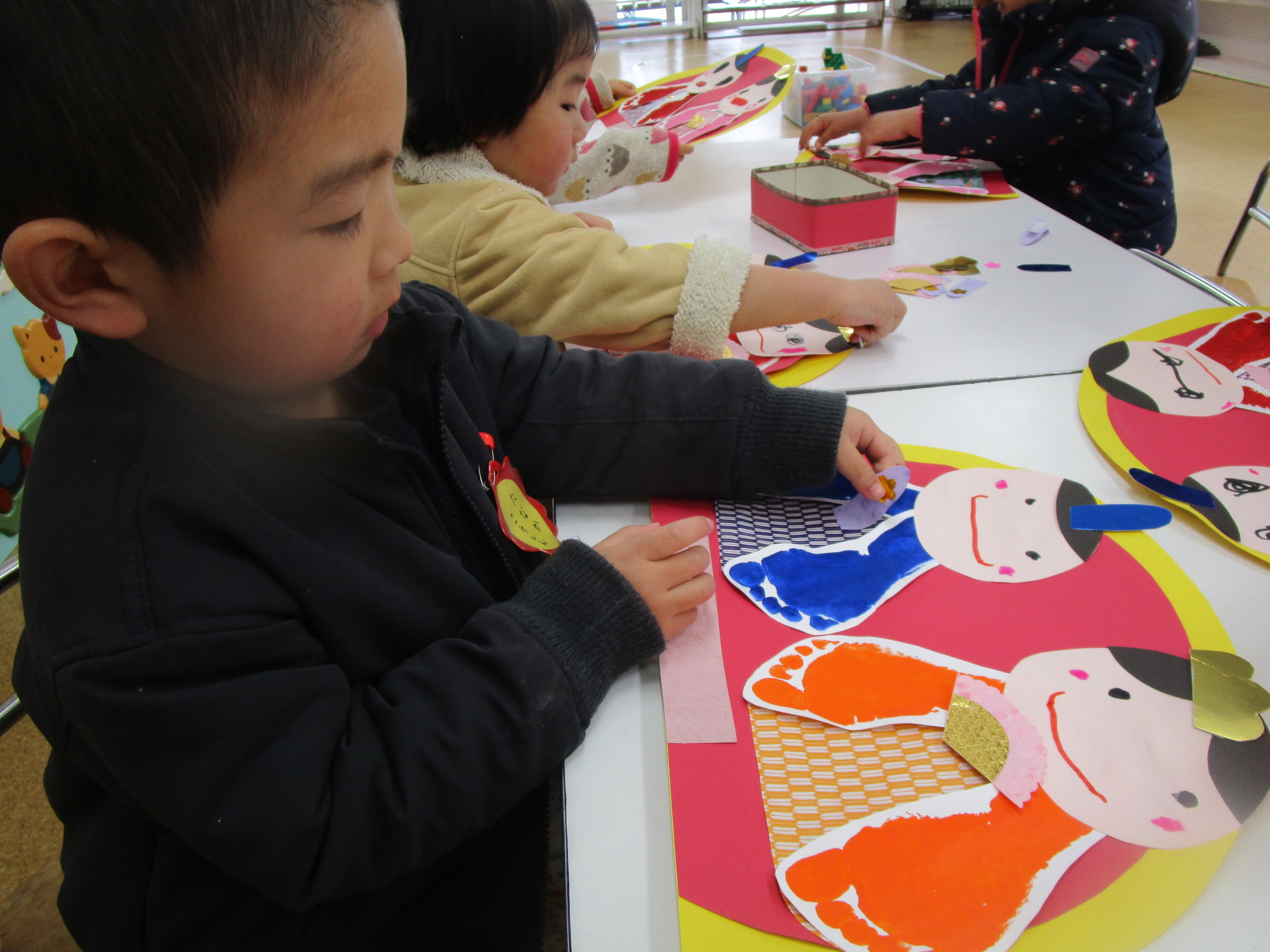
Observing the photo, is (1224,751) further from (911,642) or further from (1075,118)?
(1075,118)

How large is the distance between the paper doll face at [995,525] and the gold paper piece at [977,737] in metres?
0.11

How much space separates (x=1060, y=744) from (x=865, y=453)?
0.27m

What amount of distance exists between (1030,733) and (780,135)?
1.40 m

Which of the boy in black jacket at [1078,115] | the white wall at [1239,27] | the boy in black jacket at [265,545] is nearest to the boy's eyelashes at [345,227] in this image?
the boy in black jacket at [265,545]

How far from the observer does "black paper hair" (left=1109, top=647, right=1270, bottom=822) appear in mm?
371

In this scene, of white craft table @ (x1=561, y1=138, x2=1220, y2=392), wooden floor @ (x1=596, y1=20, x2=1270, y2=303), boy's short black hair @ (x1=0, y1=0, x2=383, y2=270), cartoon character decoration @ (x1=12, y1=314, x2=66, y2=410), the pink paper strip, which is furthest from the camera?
wooden floor @ (x1=596, y1=20, x2=1270, y2=303)

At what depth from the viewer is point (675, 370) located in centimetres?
65

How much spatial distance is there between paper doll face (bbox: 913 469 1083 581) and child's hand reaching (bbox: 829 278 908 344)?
0.23 metres

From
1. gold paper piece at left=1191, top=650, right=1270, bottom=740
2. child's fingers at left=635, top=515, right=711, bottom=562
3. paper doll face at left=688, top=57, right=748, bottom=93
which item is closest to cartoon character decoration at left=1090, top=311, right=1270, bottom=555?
gold paper piece at left=1191, top=650, right=1270, bottom=740

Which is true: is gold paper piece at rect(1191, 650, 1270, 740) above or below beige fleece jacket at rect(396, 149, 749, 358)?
below

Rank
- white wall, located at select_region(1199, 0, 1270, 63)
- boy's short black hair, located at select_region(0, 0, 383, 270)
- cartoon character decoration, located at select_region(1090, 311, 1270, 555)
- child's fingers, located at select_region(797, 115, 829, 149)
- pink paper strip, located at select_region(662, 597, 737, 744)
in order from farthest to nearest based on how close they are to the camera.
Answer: white wall, located at select_region(1199, 0, 1270, 63)
child's fingers, located at select_region(797, 115, 829, 149)
cartoon character decoration, located at select_region(1090, 311, 1270, 555)
pink paper strip, located at select_region(662, 597, 737, 744)
boy's short black hair, located at select_region(0, 0, 383, 270)

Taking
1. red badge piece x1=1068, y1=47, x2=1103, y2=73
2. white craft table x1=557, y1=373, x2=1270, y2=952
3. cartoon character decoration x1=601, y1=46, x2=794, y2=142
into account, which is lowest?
white craft table x1=557, y1=373, x2=1270, y2=952

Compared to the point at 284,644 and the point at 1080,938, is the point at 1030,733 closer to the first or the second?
the point at 1080,938

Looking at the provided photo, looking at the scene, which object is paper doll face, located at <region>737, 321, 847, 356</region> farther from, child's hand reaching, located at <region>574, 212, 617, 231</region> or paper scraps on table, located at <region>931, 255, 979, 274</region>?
child's hand reaching, located at <region>574, 212, 617, 231</region>
